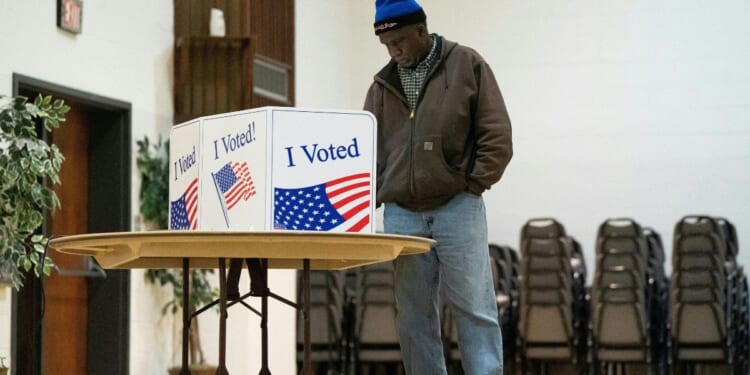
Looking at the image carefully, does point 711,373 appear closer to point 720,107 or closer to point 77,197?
point 720,107

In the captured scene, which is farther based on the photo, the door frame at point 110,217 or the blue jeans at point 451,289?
the door frame at point 110,217

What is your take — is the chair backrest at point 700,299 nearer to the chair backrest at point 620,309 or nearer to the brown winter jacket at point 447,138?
the chair backrest at point 620,309

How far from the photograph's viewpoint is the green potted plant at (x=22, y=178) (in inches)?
198

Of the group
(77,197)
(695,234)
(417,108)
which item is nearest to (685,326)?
(695,234)

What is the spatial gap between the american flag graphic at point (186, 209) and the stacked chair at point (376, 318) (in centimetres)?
466

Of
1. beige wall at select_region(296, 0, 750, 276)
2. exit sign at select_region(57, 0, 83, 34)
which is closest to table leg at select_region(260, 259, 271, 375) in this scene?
exit sign at select_region(57, 0, 83, 34)

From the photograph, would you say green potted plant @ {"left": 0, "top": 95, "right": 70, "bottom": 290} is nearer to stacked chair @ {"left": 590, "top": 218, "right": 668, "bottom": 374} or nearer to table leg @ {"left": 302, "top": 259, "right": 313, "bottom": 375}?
table leg @ {"left": 302, "top": 259, "right": 313, "bottom": 375}

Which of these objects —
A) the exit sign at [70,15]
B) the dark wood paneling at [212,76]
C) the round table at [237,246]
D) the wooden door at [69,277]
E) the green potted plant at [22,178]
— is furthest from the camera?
the dark wood paneling at [212,76]

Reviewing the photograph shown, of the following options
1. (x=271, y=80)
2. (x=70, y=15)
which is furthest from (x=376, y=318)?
(x=70, y=15)

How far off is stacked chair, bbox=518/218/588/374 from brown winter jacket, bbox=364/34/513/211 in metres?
3.98

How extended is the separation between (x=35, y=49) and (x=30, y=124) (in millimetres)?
1022

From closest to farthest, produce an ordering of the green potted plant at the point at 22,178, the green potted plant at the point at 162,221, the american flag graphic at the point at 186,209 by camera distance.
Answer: the american flag graphic at the point at 186,209 < the green potted plant at the point at 22,178 < the green potted plant at the point at 162,221

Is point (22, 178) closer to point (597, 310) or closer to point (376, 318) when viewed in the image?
point (376, 318)

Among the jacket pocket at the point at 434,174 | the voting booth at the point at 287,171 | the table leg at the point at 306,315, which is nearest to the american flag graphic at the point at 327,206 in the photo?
the voting booth at the point at 287,171
